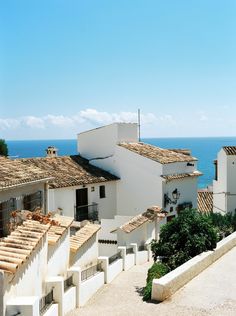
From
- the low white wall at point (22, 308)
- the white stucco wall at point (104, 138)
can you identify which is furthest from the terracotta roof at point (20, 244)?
the white stucco wall at point (104, 138)

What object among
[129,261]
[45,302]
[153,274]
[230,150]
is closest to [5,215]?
[45,302]

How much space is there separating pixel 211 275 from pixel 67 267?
5562 mm

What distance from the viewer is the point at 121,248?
2128 centimetres

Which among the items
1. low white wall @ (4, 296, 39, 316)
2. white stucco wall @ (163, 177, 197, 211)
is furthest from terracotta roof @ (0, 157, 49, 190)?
white stucco wall @ (163, 177, 197, 211)

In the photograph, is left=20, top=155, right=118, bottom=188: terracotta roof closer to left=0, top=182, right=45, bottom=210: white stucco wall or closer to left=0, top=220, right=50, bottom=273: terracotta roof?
left=0, top=182, right=45, bottom=210: white stucco wall

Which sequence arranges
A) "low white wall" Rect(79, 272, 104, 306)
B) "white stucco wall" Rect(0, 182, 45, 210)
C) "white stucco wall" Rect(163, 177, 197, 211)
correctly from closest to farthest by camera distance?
1. "white stucco wall" Rect(0, 182, 45, 210)
2. "low white wall" Rect(79, 272, 104, 306)
3. "white stucco wall" Rect(163, 177, 197, 211)

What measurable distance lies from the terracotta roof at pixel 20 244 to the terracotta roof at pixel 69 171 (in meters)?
13.7

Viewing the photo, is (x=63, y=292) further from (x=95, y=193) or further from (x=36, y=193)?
(x=95, y=193)

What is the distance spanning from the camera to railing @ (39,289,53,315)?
11780mm

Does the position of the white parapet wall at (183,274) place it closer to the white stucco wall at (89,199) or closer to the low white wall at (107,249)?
the low white wall at (107,249)

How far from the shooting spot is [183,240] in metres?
18.3

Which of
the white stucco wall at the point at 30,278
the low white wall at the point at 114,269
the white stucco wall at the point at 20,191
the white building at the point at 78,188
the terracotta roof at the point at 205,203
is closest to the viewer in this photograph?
the white stucco wall at the point at 30,278

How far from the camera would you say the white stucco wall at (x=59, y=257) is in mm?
14436

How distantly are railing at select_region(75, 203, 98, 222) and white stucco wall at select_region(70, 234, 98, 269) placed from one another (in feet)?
28.5
